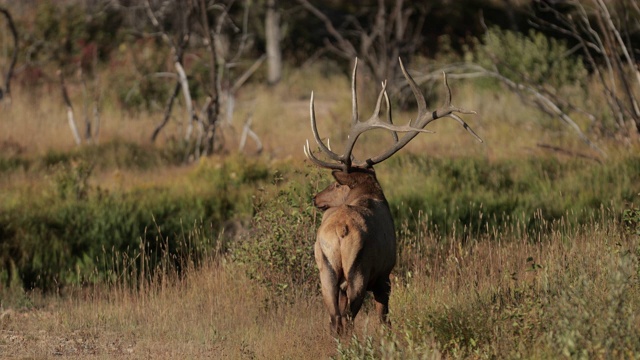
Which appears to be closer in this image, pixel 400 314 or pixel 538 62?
pixel 400 314

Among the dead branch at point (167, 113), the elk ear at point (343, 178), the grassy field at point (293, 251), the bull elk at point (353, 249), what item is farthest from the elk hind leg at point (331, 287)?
the dead branch at point (167, 113)

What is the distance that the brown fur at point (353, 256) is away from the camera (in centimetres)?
695

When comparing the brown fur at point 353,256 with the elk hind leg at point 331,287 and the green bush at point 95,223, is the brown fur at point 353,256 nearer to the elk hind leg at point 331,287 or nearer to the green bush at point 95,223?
the elk hind leg at point 331,287

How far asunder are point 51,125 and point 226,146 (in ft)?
12.0

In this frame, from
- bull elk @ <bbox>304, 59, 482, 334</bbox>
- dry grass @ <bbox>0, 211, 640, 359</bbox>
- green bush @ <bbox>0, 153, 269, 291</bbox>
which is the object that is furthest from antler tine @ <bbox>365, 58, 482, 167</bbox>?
green bush @ <bbox>0, 153, 269, 291</bbox>

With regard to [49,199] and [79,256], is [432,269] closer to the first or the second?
[79,256]

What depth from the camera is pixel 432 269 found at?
988 centimetres

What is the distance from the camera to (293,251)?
9641 mm

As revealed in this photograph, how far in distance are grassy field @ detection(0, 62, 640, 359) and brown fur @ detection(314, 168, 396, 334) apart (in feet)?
0.74

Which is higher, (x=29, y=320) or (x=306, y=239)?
(x=306, y=239)

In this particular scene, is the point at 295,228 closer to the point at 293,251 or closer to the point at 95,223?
the point at 293,251

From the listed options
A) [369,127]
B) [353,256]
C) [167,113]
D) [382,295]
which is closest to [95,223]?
[369,127]

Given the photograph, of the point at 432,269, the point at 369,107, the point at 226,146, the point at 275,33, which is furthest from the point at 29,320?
the point at 275,33

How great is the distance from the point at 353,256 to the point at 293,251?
2.76 meters
